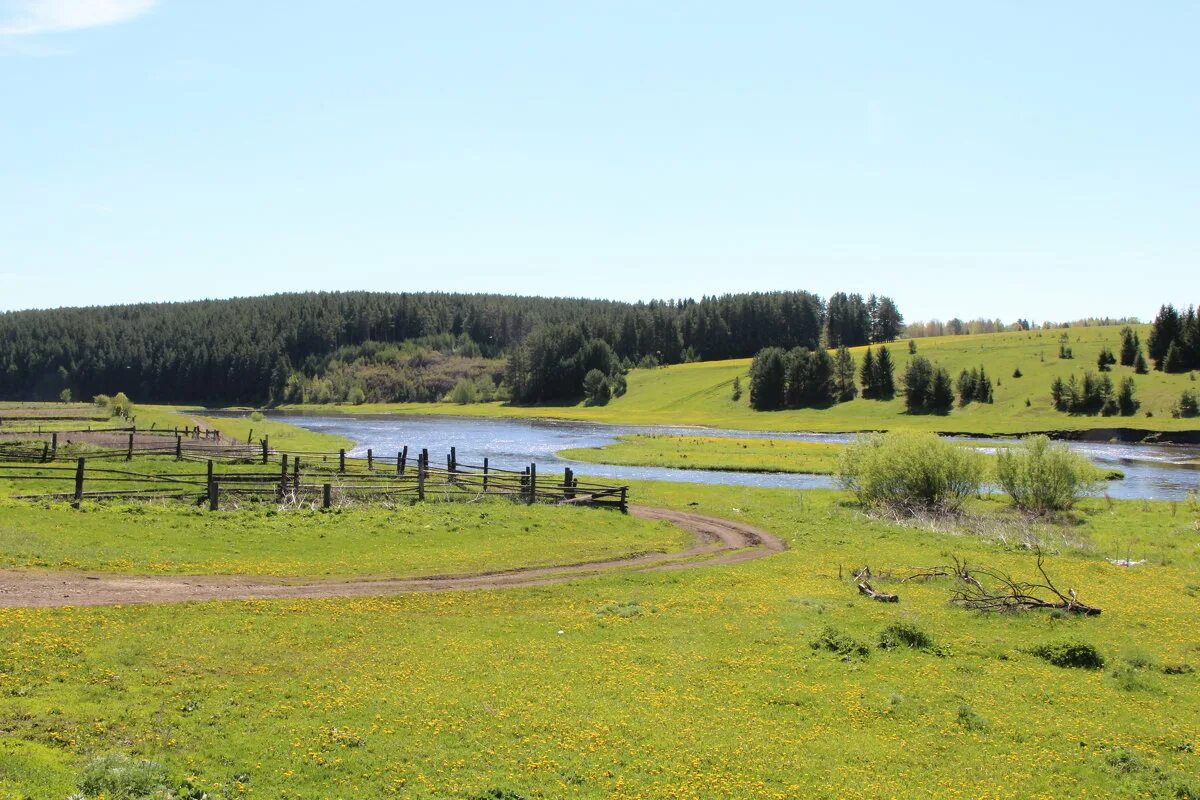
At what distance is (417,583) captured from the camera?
23.9m

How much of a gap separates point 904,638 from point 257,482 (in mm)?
28759

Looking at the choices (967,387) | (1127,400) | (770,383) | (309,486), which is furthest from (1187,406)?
(309,486)

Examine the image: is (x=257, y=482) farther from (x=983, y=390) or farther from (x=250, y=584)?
(x=983, y=390)

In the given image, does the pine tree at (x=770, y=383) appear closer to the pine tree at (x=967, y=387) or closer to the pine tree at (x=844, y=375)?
the pine tree at (x=844, y=375)

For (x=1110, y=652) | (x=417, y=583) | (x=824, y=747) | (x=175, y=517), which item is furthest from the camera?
(x=175, y=517)

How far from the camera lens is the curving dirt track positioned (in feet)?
63.5

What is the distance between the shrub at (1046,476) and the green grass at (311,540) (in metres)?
22.6

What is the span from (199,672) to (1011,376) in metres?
145

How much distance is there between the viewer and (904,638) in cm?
1931

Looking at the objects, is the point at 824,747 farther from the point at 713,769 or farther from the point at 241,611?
the point at 241,611

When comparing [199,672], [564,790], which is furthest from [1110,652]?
[199,672]

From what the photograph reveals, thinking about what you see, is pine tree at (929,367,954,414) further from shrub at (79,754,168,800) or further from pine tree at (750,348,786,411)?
shrub at (79,754,168,800)

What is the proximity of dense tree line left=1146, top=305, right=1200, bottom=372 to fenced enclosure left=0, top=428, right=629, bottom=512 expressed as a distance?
11786cm

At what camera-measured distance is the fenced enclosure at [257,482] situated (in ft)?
114
